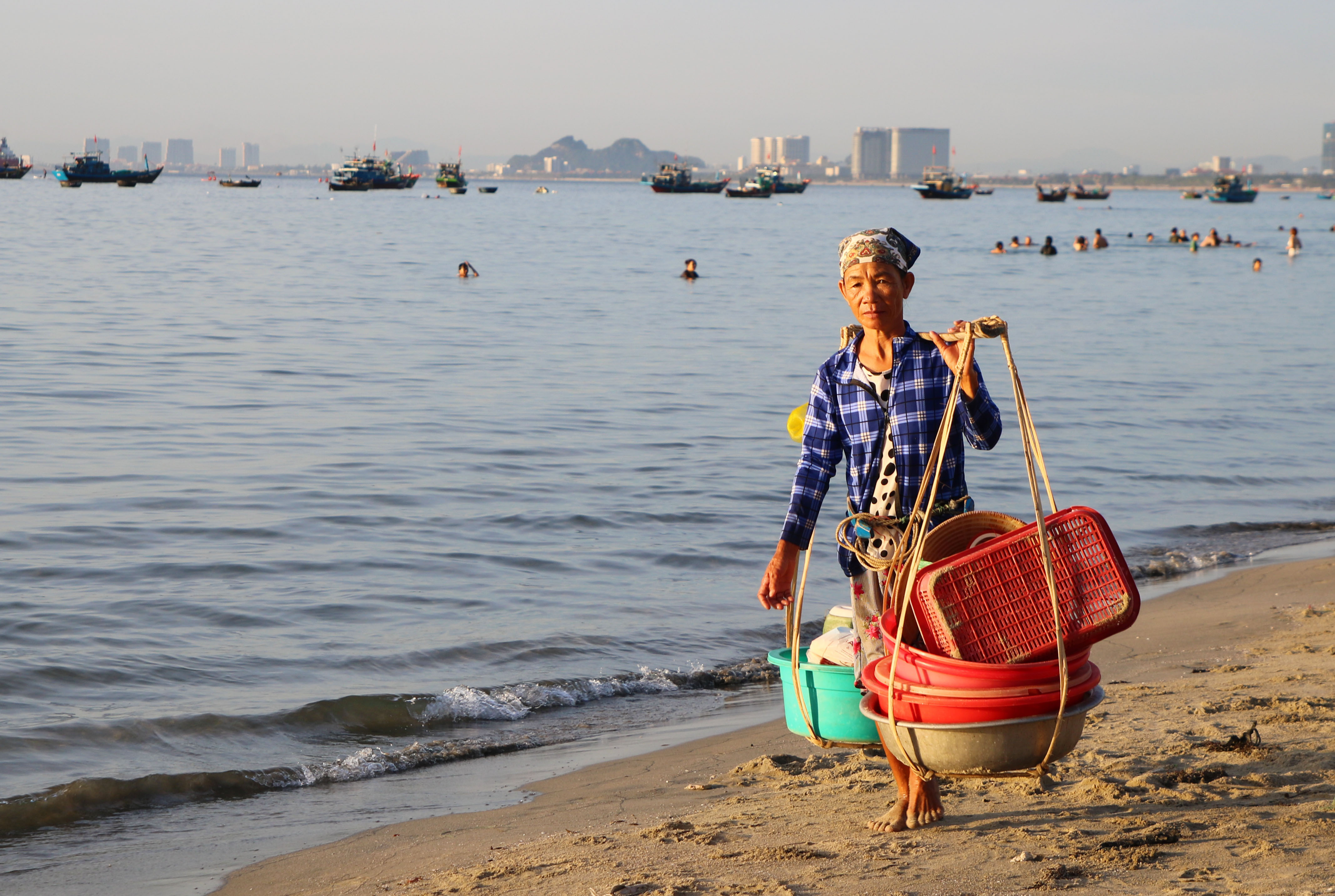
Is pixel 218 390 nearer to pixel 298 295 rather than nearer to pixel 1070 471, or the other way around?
pixel 1070 471

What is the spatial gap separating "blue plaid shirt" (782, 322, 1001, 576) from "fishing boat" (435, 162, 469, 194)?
13451cm

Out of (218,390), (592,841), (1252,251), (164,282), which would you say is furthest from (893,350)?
(1252,251)

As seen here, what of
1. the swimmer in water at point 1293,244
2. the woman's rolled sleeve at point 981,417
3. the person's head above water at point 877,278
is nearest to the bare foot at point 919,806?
the woman's rolled sleeve at point 981,417

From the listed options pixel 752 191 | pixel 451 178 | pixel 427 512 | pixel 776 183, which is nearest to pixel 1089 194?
pixel 776 183

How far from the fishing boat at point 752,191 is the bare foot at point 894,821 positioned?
4957 inches

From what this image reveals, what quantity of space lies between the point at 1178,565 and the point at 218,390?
11.5 metres

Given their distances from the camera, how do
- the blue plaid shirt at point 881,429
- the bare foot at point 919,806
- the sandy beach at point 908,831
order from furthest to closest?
the bare foot at point 919,806 < the blue plaid shirt at point 881,429 < the sandy beach at point 908,831

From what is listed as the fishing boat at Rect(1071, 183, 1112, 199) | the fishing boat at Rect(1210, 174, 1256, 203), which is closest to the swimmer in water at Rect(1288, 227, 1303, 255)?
the fishing boat at Rect(1210, 174, 1256, 203)

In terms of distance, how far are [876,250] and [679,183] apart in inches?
5308

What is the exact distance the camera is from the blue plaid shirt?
385 cm

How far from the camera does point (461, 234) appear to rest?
198ft

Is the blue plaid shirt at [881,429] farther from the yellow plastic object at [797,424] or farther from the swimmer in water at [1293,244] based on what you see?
the swimmer in water at [1293,244]

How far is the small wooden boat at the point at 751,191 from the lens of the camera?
420 ft

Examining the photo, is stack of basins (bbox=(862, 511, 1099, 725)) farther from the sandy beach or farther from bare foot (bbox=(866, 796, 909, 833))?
bare foot (bbox=(866, 796, 909, 833))
